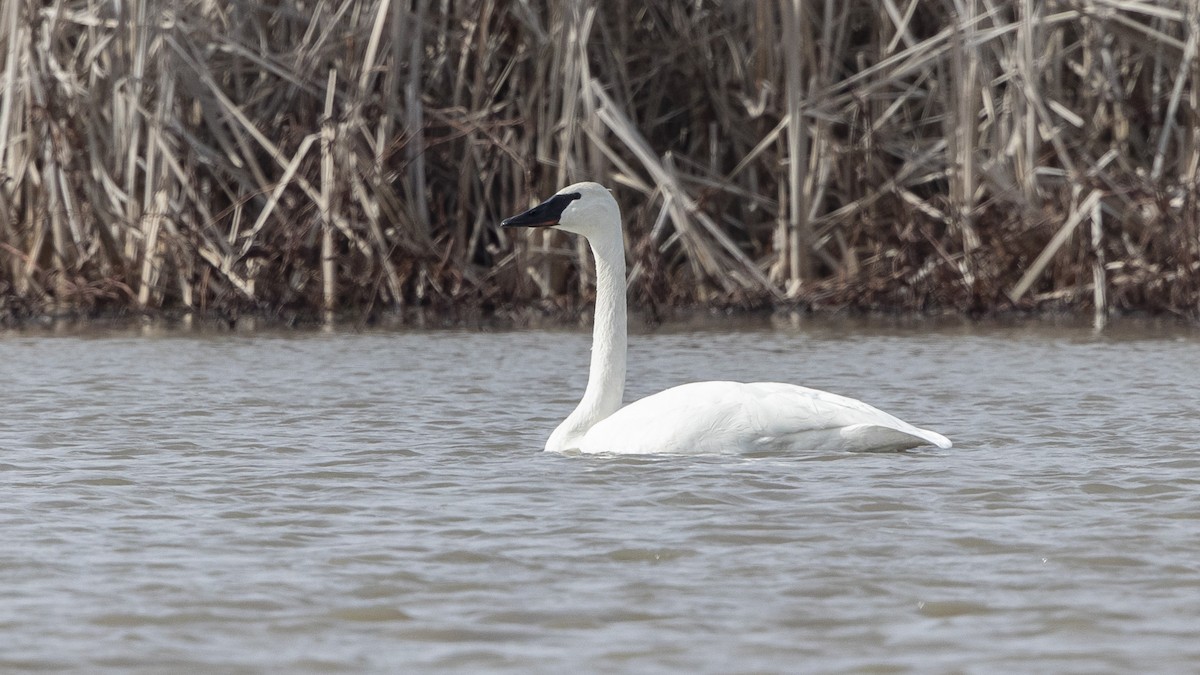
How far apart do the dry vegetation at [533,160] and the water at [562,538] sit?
140 inches

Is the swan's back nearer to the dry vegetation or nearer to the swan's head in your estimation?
the swan's head

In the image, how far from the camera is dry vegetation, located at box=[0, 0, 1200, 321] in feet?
39.2

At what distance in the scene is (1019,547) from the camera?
14.6 feet

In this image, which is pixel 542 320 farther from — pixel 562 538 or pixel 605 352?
pixel 562 538

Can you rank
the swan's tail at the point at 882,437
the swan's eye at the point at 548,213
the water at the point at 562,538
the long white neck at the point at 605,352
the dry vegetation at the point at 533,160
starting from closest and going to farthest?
1. the water at the point at 562,538
2. the swan's tail at the point at 882,437
3. the long white neck at the point at 605,352
4. the swan's eye at the point at 548,213
5. the dry vegetation at the point at 533,160

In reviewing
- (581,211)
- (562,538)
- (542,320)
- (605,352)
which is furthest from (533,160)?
(562,538)

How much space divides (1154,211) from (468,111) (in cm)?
474

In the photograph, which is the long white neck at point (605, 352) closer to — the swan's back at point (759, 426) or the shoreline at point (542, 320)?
the swan's back at point (759, 426)

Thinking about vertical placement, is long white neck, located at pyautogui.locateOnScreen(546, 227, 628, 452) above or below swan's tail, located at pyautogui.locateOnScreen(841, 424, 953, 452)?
above

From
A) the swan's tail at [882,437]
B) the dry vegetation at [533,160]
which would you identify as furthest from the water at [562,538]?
the dry vegetation at [533,160]

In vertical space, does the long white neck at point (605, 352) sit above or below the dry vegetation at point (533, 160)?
below

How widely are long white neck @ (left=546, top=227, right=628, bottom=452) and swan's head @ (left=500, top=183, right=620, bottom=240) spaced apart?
46mm

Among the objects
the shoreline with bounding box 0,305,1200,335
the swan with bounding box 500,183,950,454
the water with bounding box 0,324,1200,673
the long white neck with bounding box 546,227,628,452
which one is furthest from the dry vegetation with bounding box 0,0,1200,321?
the swan with bounding box 500,183,950,454

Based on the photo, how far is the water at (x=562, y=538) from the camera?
11.5 ft
